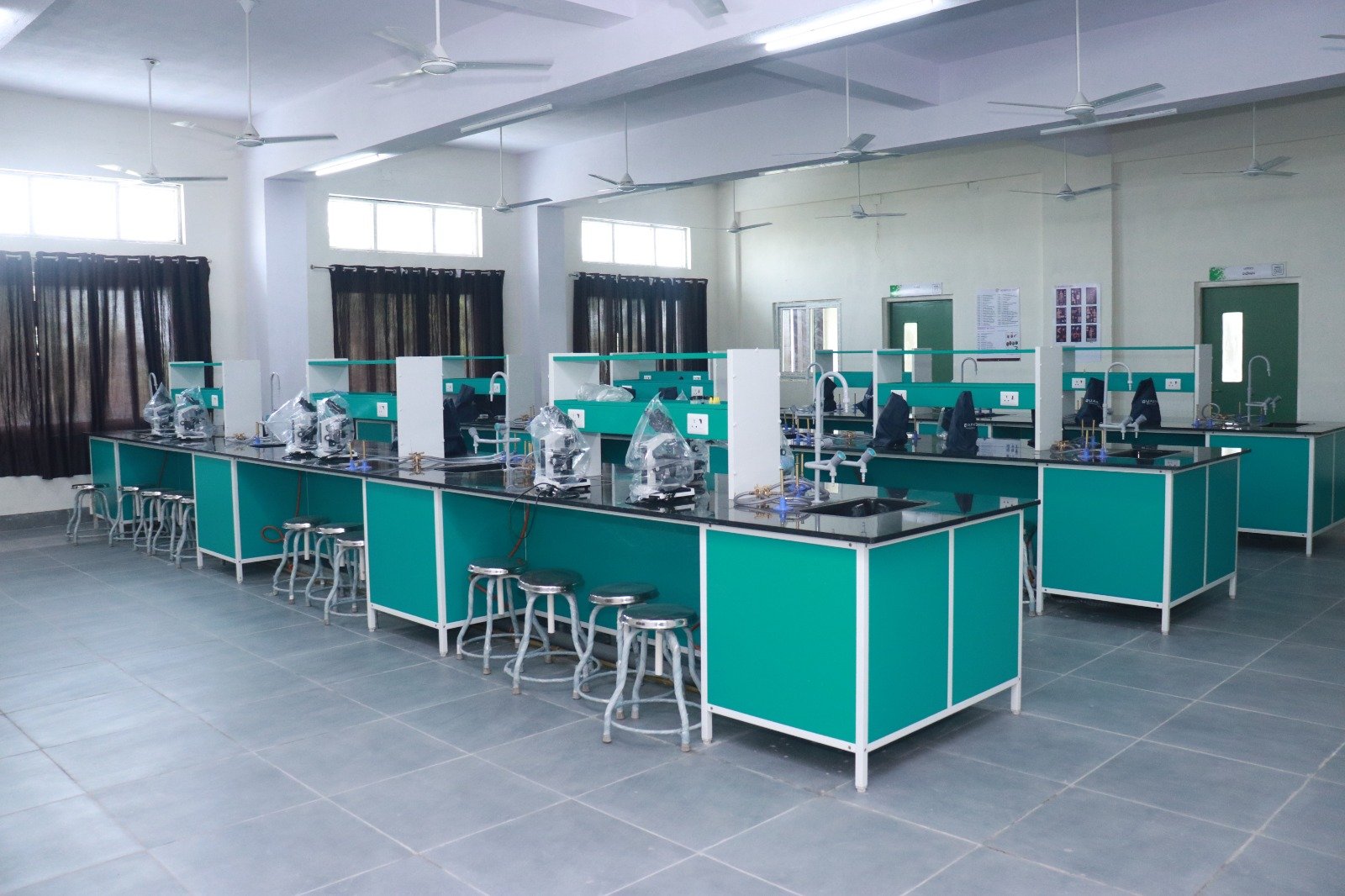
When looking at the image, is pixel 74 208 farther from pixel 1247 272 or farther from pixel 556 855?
pixel 1247 272

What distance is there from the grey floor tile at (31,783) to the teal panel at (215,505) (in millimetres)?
2825

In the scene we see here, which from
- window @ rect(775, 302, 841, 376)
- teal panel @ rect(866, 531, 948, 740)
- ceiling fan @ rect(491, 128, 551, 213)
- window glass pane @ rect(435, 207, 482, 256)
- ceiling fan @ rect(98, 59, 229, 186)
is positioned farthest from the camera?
window @ rect(775, 302, 841, 376)

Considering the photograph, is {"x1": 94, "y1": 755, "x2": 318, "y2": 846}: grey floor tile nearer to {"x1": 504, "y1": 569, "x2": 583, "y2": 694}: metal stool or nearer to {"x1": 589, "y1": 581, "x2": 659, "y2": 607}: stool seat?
{"x1": 504, "y1": 569, "x2": 583, "y2": 694}: metal stool

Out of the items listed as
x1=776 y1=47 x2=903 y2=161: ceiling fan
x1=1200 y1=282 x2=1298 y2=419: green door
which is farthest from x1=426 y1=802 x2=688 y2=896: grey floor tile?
x1=1200 y1=282 x2=1298 y2=419: green door

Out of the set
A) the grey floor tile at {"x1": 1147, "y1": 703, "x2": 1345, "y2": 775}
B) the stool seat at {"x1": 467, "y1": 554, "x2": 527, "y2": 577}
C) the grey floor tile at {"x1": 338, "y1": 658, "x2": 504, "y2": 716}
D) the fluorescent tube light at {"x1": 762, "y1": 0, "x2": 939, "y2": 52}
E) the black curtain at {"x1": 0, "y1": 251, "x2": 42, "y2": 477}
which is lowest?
the grey floor tile at {"x1": 1147, "y1": 703, "x2": 1345, "y2": 775}

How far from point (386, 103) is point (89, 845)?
18.7ft

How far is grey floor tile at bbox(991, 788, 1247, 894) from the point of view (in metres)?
2.60

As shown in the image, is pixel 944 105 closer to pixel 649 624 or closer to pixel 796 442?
pixel 796 442

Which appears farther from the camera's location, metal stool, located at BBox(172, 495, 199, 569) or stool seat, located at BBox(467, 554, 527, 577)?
metal stool, located at BBox(172, 495, 199, 569)

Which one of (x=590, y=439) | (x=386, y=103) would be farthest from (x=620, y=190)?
(x=590, y=439)

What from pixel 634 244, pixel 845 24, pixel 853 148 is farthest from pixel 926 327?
pixel 845 24

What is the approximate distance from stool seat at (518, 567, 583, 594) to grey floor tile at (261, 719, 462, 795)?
2.22 ft

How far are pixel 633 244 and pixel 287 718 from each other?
908cm

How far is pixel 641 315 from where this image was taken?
472 inches
